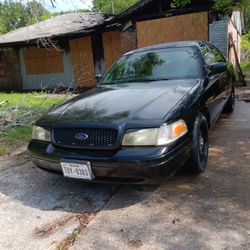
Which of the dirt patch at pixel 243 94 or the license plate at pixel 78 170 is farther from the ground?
the license plate at pixel 78 170

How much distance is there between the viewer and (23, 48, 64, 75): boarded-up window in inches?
640

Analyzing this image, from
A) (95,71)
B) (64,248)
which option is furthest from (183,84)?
(95,71)

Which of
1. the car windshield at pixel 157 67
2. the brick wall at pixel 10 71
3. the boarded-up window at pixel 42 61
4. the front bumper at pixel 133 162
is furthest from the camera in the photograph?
the brick wall at pixel 10 71

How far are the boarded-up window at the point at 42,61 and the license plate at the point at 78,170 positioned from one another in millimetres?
13582

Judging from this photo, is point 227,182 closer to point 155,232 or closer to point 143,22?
point 155,232

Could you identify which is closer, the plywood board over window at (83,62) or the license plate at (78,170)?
the license plate at (78,170)

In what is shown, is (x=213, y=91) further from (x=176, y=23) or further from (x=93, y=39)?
(x=93, y=39)

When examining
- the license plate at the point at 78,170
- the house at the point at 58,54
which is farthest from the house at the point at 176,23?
the license plate at the point at 78,170

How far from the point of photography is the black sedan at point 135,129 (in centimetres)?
302

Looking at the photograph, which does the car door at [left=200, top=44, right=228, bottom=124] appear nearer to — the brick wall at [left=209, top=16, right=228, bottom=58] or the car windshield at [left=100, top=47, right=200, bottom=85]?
the car windshield at [left=100, top=47, right=200, bottom=85]

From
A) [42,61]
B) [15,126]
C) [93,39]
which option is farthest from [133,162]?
[42,61]

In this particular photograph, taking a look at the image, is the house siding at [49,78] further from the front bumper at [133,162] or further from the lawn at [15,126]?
the front bumper at [133,162]

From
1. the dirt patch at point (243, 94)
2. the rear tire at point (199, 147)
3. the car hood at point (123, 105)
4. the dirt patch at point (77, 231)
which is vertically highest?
the car hood at point (123, 105)

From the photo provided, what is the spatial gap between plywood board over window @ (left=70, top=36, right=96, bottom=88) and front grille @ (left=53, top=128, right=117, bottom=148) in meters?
11.9
